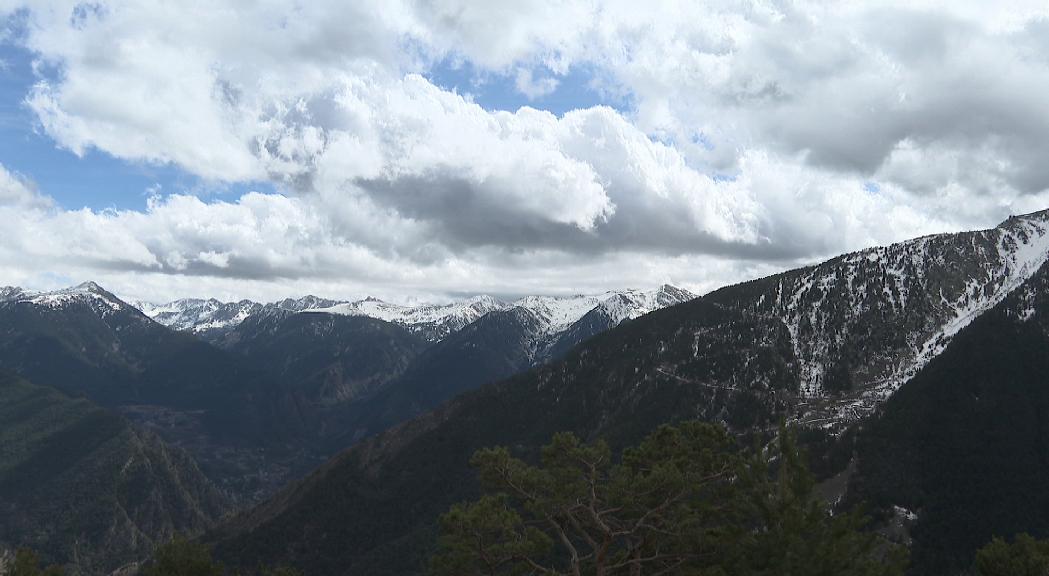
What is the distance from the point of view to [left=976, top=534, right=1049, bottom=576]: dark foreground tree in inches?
2028

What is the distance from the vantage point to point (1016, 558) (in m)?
53.6

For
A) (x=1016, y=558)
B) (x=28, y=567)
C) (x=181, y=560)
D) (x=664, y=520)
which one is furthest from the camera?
(x=181, y=560)

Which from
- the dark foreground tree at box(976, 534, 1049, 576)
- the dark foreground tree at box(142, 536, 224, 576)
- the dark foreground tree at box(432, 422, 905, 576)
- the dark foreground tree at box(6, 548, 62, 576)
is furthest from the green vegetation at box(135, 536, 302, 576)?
the dark foreground tree at box(976, 534, 1049, 576)

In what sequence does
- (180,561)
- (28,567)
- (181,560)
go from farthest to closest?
(181,560)
(180,561)
(28,567)

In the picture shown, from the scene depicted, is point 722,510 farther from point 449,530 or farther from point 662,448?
point 449,530

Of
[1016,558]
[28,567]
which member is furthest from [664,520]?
[28,567]

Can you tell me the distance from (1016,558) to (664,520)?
28604 millimetres

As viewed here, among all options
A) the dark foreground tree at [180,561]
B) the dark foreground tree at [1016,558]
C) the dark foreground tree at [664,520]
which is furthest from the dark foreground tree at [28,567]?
the dark foreground tree at [1016,558]

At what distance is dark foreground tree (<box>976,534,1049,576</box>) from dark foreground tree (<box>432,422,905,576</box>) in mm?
11059

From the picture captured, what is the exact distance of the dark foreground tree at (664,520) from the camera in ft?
156

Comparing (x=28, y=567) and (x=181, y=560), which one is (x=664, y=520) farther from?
(x=28, y=567)

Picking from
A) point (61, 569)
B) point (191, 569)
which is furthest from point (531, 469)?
point (61, 569)

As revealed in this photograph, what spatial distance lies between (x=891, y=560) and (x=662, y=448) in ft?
65.3

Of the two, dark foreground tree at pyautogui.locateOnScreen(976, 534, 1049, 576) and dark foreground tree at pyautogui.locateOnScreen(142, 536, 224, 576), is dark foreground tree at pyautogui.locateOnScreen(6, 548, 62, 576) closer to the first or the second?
dark foreground tree at pyautogui.locateOnScreen(142, 536, 224, 576)
